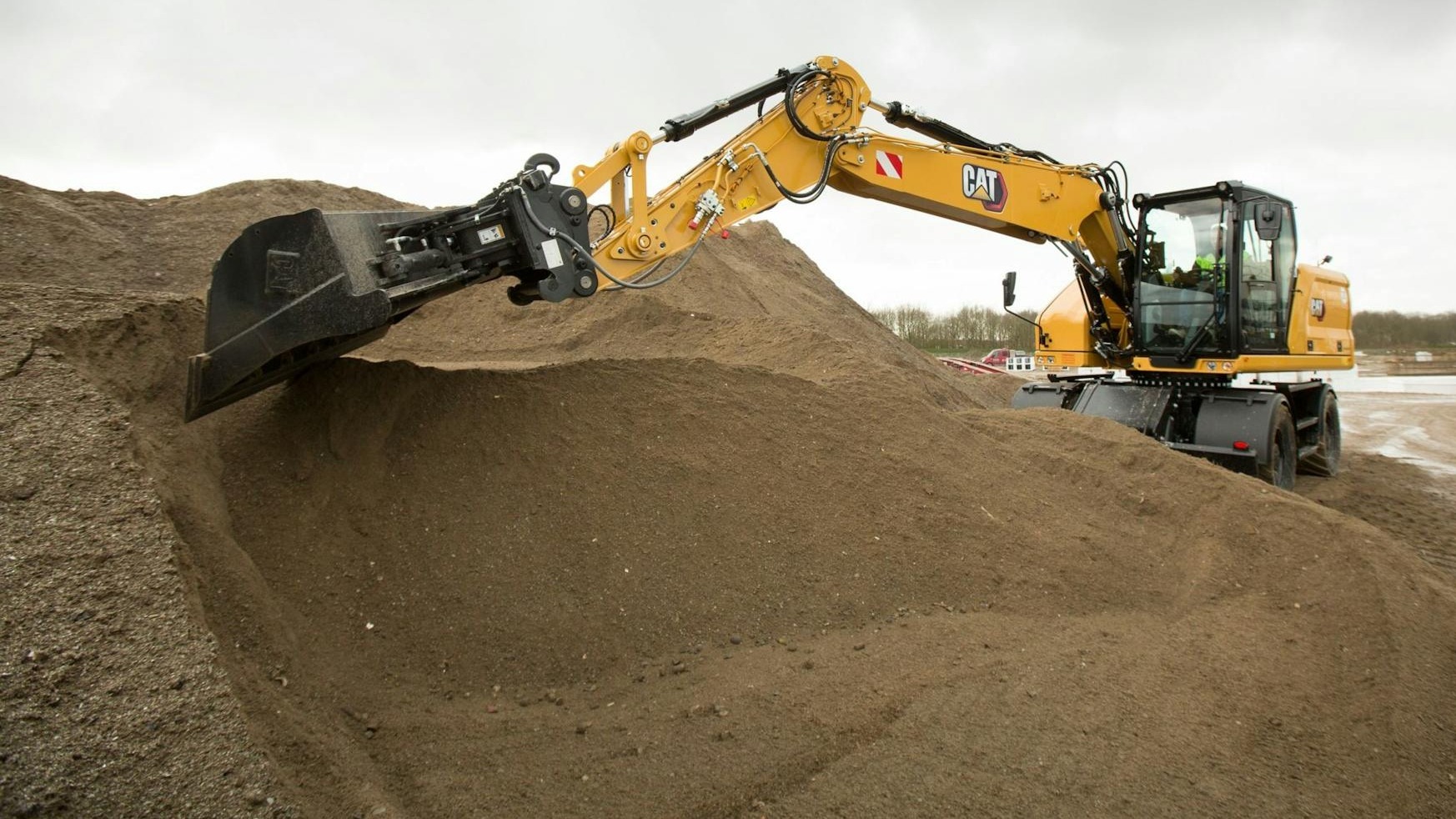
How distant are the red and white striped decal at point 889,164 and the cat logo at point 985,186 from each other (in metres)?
0.71

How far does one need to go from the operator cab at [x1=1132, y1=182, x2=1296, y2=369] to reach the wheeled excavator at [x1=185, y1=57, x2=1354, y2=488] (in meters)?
0.02

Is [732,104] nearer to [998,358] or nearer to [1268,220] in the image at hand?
[1268,220]

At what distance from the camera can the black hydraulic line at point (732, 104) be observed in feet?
17.1

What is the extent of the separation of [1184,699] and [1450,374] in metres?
34.0

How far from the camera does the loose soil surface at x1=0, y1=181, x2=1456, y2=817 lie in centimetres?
281

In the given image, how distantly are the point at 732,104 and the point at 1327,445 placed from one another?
332 inches

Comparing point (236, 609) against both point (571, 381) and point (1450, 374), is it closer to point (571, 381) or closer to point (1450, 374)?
point (571, 381)

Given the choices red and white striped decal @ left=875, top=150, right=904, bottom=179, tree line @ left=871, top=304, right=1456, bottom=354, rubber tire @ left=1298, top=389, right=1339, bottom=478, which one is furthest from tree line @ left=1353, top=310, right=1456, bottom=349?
red and white striped decal @ left=875, top=150, right=904, bottom=179

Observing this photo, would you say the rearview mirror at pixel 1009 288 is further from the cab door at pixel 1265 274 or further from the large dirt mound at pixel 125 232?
the large dirt mound at pixel 125 232

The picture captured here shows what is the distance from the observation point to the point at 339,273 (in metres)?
3.75

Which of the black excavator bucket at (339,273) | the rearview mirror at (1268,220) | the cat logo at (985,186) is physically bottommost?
the black excavator bucket at (339,273)

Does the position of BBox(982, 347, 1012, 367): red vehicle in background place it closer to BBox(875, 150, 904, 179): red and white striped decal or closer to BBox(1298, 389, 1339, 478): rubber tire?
BBox(1298, 389, 1339, 478): rubber tire

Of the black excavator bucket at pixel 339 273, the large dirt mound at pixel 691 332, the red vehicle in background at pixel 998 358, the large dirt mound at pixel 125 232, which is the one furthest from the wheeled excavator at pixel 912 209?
the red vehicle in background at pixel 998 358

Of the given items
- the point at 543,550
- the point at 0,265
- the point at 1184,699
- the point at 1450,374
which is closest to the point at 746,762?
the point at 543,550
